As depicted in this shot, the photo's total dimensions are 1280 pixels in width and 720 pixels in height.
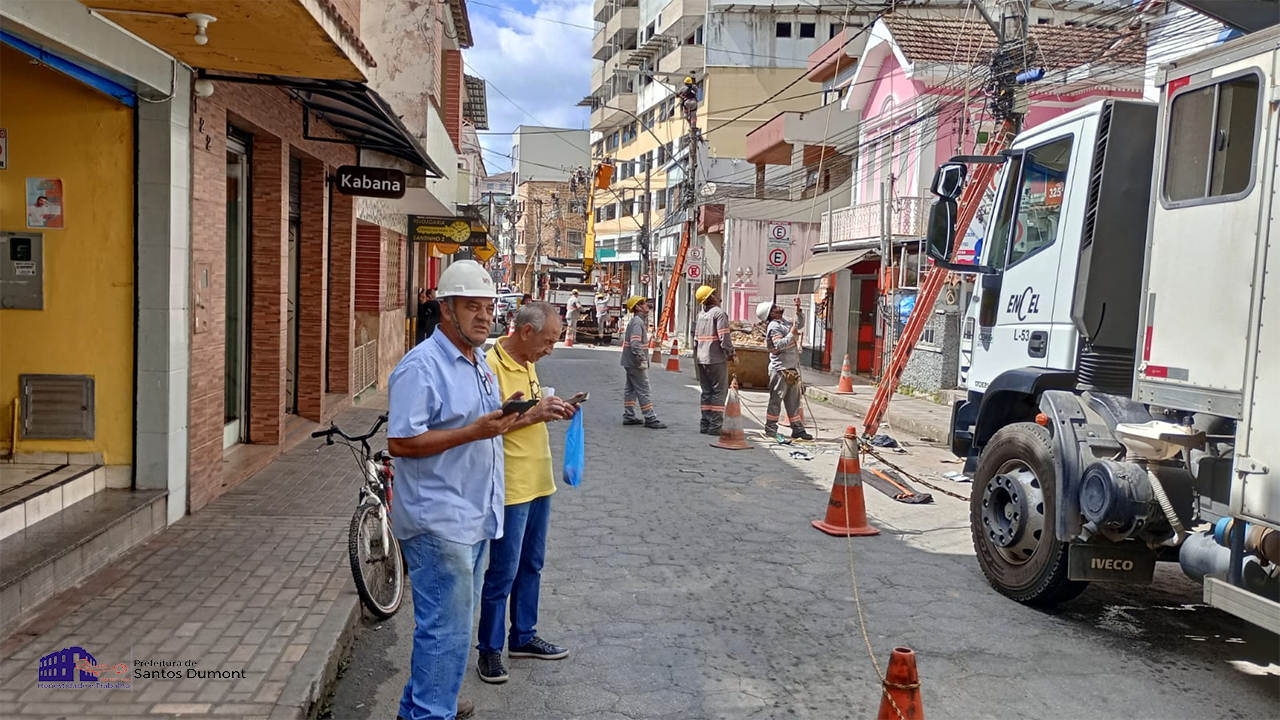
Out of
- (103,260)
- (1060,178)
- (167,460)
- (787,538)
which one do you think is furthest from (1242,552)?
(103,260)

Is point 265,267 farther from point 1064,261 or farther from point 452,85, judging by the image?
point 452,85

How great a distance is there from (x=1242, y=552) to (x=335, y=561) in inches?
194

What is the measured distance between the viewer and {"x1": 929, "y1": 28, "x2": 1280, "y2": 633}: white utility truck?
4266mm

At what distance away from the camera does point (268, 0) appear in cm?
504

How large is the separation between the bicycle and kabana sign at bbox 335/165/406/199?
601cm

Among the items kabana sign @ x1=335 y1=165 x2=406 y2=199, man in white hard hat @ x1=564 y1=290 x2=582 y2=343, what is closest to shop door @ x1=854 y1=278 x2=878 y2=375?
man in white hard hat @ x1=564 y1=290 x2=582 y2=343

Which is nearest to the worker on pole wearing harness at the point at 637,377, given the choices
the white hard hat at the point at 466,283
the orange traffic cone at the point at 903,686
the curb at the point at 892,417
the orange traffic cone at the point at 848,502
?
the curb at the point at 892,417

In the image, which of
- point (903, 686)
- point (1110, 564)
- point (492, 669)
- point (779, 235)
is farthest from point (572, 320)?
point (903, 686)

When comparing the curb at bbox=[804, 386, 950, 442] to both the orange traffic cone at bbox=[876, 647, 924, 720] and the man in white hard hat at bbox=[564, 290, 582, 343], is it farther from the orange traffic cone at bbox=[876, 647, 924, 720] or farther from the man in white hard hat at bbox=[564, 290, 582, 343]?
the man in white hard hat at bbox=[564, 290, 582, 343]

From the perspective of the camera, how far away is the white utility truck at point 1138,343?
4266mm

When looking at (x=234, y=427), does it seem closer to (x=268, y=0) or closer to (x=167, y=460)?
(x=167, y=460)

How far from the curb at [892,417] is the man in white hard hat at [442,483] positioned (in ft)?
37.3

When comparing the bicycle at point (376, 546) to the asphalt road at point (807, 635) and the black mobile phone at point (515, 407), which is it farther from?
the black mobile phone at point (515, 407)

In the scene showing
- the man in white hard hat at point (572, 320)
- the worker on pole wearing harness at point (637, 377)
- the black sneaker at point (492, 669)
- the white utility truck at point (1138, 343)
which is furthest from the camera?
the man in white hard hat at point (572, 320)
